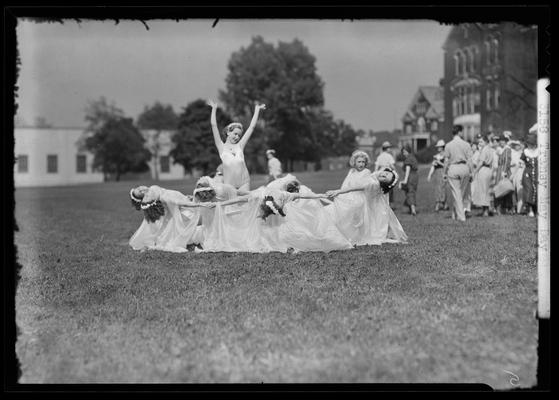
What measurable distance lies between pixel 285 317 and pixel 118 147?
175ft

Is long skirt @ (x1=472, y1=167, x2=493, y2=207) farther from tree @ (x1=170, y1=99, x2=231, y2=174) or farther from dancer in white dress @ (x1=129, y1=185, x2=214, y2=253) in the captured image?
tree @ (x1=170, y1=99, x2=231, y2=174)

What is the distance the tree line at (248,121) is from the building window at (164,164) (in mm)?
1135

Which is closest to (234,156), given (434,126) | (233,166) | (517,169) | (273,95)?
(233,166)

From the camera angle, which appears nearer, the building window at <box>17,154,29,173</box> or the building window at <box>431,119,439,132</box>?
the building window at <box>431,119,439,132</box>

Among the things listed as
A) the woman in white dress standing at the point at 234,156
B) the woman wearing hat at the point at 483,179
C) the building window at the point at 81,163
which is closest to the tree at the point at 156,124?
the building window at the point at 81,163

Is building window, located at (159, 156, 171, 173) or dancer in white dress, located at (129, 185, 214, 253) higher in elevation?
building window, located at (159, 156, 171, 173)

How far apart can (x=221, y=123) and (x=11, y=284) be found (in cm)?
4907

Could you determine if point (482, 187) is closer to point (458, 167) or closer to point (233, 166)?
point (458, 167)

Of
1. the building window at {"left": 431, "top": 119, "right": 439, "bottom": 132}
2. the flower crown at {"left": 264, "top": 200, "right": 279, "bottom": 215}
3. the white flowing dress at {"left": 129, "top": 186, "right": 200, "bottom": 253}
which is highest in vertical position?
the building window at {"left": 431, "top": 119, "right": 439, "bottom": 132}

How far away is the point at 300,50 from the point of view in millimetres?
34344

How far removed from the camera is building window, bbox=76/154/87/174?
61.6m

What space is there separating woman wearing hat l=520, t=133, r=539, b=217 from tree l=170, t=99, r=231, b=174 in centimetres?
4349

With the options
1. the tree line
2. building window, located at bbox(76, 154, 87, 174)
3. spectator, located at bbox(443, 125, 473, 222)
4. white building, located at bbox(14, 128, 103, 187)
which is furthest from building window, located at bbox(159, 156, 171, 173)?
spectator, located at bbox(443, 125, 473, 222)
